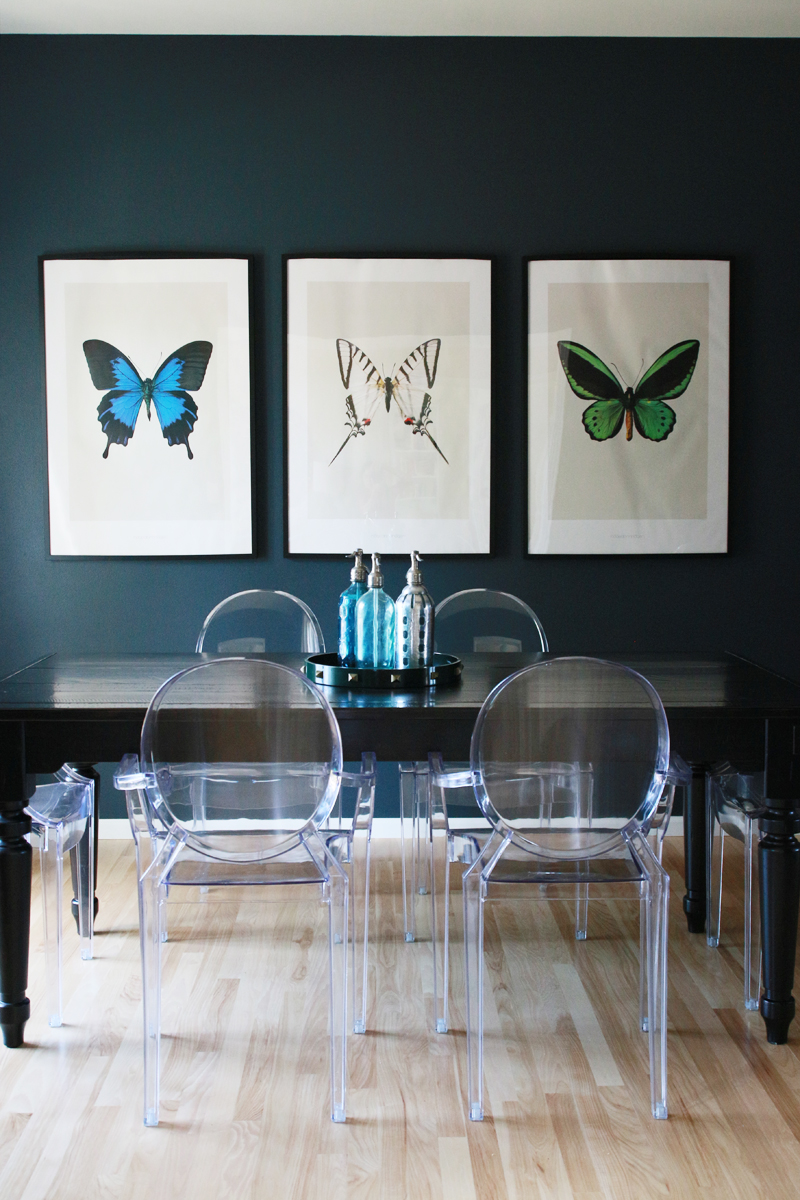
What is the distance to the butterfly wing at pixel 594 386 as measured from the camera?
366 centimetres

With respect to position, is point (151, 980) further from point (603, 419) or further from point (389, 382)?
point (603, 419)

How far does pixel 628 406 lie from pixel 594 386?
0.14 metres

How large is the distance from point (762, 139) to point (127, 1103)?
355 centimetres

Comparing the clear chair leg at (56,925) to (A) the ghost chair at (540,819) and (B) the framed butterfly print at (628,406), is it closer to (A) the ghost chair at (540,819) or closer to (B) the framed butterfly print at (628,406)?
(A) the ghost chair at (540,819)

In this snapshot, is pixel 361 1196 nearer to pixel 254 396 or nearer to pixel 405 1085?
pixel 405 1085

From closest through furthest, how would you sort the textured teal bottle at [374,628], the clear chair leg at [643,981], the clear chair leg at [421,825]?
the clear chair leg at [643,981], the textured teal bottle at [374,628], the clear chair leg at [421,825]

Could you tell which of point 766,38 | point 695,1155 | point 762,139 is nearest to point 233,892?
point 695,1155

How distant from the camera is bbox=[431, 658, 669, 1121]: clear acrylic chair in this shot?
75.8 inches

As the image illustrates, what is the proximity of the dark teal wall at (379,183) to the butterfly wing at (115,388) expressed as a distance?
22cm

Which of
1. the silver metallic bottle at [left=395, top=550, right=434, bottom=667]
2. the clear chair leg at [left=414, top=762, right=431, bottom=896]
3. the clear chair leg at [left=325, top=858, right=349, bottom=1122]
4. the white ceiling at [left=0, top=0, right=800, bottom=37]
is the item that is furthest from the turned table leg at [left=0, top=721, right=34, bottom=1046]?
the white ceiling at [left=0, top=0, right=800, bottom=37]

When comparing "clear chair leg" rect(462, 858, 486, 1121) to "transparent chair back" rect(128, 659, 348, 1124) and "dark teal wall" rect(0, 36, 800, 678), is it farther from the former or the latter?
"dark teal wall" rect(0, 36, 800, 678)

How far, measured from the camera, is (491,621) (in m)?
3.30

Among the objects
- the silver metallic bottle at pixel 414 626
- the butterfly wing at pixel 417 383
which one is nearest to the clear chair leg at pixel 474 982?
the silver metallic bottle at pixel 414 626

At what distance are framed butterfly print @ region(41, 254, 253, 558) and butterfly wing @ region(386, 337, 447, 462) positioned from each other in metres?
0.53
